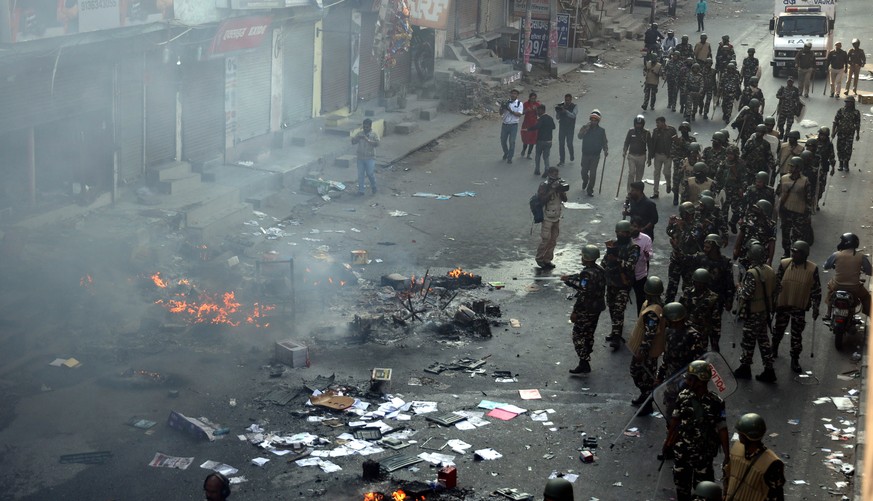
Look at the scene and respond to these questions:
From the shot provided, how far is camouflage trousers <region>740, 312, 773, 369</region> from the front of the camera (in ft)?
40.6

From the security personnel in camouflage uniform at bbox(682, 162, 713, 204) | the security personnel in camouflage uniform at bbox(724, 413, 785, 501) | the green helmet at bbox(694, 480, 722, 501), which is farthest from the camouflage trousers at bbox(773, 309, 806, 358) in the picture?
the green helmet at bbox(694, 480, 722, 501)

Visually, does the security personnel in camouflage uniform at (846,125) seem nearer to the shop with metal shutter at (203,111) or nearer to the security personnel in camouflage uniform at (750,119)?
the security personnel in camouflage uniform at (750,119)

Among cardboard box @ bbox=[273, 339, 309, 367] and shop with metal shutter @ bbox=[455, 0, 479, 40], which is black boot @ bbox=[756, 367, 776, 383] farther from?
shop with metal shutter @ bbox=[455, 0, 479, 40]

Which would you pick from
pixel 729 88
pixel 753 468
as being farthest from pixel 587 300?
pixel 729 88

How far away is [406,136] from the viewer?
25.5 m

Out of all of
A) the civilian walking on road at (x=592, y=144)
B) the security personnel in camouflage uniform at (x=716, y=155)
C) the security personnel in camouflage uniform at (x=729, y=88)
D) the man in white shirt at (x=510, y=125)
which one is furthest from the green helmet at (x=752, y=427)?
the security personnel in camouflage uniform at (x=729, y=88)

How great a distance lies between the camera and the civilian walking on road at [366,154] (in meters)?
20.3

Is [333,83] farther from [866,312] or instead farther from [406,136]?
[866,312]

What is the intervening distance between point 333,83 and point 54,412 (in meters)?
15.9

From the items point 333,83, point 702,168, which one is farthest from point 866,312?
point 333,83

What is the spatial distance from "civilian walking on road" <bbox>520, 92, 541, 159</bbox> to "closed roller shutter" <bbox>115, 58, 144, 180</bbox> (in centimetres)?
816

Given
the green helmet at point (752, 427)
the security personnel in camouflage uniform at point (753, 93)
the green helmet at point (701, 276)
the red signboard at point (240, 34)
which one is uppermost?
the red signboard at point (240, 34)

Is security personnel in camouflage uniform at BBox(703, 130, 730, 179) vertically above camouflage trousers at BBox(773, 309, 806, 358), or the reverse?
security personnel in camouflage uniform at BBox(703, 130, 730, 179)

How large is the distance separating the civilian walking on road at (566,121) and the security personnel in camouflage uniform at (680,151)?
9.79 ft
